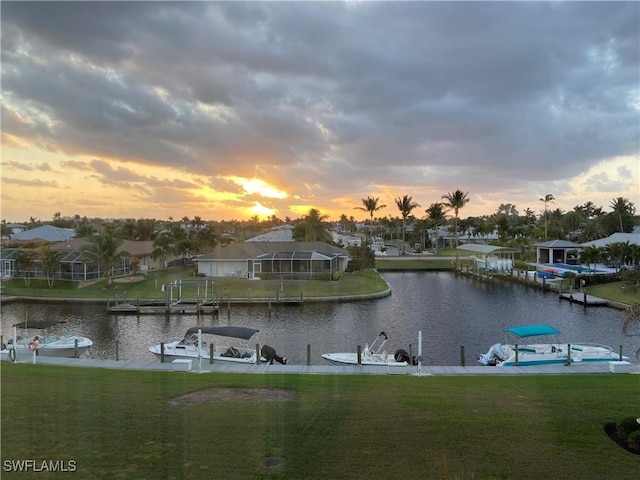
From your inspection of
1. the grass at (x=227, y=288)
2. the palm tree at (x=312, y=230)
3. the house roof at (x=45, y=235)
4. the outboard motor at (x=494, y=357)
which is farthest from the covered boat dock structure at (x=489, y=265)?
the house roof at (x=45, y=235)

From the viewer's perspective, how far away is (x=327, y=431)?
356 inches

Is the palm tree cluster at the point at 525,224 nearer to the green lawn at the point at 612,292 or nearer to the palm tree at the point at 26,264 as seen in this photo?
the green lawn at the point at 612,292

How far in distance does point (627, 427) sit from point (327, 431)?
5696 mm

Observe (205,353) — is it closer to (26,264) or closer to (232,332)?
(232,332)

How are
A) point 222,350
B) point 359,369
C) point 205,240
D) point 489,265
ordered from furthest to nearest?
point 205,240
point 489,265
point 222,350
point 359,369

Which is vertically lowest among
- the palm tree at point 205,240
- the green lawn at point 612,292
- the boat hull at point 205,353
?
the boat hull at point 205,353

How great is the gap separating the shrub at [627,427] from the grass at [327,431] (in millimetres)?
333

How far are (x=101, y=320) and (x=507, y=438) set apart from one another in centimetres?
3092

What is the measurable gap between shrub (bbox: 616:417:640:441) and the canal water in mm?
11938

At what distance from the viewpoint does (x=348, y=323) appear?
30.9 meters

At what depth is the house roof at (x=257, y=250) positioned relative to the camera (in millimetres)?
51312

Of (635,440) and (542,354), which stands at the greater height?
(635,440)

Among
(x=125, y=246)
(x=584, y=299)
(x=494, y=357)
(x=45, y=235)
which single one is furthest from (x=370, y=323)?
(x=45, y=235)

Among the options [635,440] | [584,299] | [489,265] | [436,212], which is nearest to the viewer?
[635,440]
